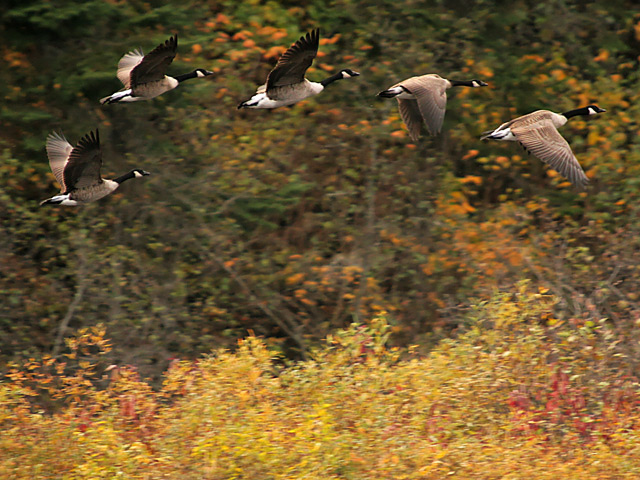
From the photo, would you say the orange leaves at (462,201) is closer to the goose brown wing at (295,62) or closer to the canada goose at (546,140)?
the canada goose at (546,140)

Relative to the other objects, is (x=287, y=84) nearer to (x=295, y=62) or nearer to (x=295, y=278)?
(x=295, y=62)

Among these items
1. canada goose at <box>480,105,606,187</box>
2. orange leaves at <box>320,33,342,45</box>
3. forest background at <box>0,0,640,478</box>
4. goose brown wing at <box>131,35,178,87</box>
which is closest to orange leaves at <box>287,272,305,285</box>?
forest background at <box>0,0,640,478</box>

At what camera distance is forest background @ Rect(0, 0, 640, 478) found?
34.1 feet

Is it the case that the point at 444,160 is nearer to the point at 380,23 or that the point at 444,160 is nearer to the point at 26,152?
the point at 380,23

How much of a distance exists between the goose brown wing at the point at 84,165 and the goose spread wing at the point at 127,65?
129 centimetres

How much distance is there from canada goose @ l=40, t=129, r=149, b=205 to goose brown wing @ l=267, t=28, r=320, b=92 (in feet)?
4.79

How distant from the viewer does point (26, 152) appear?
1101 cm

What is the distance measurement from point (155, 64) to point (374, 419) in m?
3.30

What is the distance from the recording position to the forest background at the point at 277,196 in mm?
10398

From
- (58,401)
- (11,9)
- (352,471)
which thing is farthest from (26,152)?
(352,471)

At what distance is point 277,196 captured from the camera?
1130 cm

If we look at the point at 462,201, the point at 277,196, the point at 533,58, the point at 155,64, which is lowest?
the point at 462,201

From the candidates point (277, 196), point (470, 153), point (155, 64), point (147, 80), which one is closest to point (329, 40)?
point (277, 196)

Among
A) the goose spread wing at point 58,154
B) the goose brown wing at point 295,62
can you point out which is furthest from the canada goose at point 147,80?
the goose brown wing at point 295,62
